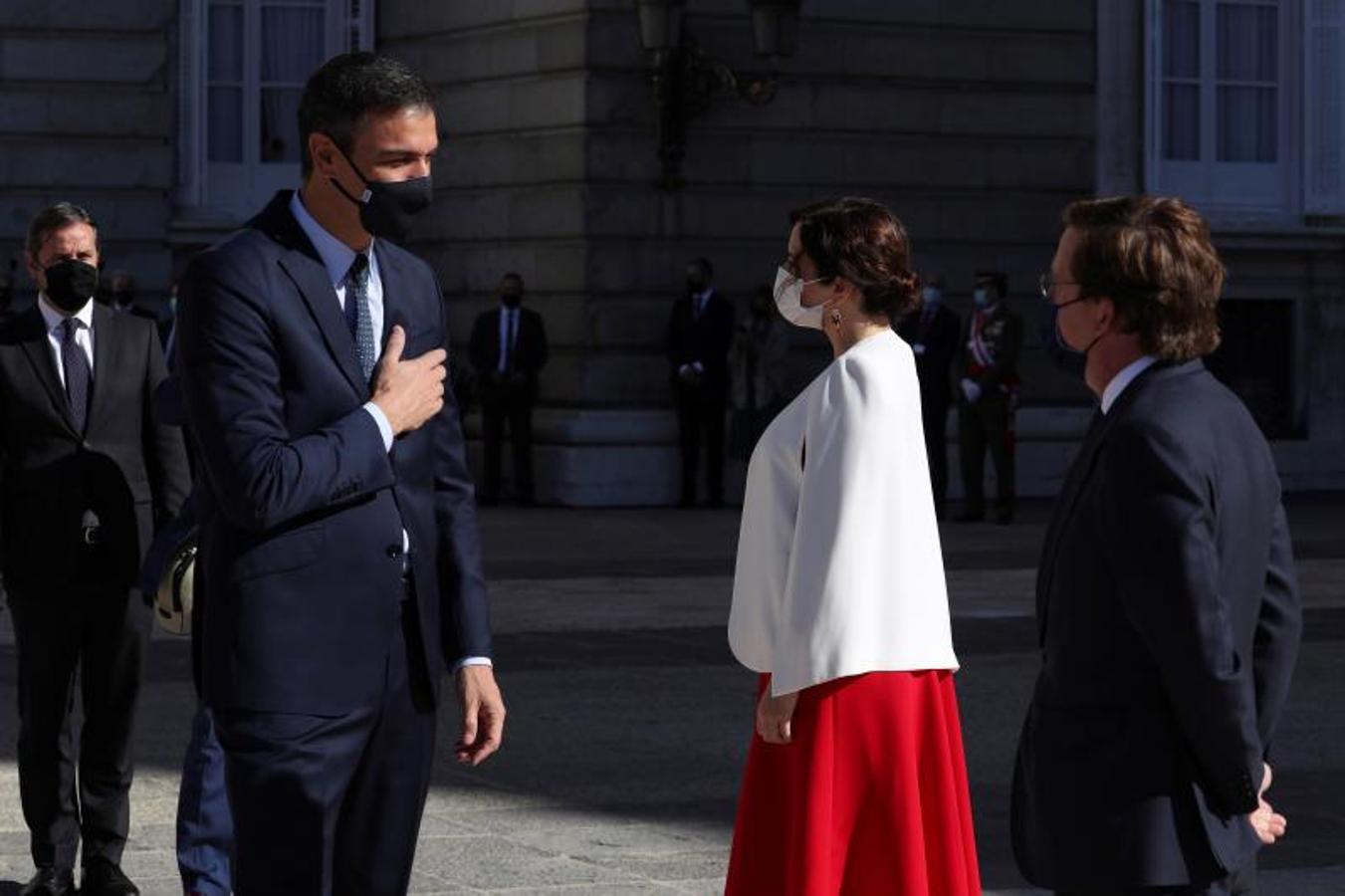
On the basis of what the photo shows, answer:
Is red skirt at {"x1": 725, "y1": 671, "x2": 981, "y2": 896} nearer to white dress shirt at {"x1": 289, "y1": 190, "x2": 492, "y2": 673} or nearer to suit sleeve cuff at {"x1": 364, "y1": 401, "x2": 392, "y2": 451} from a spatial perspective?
white dress shirt at {"x1": 289, "y1": 190, "x2": 492, "y2": 673}

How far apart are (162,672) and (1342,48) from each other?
586 inches

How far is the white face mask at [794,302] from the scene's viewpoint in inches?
234

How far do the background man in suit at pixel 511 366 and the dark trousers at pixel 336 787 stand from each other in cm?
1683

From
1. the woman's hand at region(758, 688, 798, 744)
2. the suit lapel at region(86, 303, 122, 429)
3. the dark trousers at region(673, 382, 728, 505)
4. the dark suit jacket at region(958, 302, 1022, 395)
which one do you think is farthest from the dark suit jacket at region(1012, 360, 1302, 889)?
the dark trousers at region(673, 382, 728, 505)

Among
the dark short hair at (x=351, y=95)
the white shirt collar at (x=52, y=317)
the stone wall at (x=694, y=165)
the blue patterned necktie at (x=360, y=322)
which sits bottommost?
the blue patterned necktie at (x=360, y=322)

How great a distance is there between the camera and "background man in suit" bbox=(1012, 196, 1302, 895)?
4.57 metres

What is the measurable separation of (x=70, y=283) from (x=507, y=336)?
1402 cm

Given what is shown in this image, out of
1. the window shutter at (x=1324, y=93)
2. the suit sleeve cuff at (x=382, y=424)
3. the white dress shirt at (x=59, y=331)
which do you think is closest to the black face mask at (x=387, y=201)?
the suit sleeve cuff at (x=382, y=424)

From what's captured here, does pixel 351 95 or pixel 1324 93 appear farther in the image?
pixel 1324 93

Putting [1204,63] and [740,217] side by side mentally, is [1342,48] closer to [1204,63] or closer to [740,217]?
[1204,63]

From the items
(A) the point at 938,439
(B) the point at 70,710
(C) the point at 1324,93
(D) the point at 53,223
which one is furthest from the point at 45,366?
(C) the point at 1324,93

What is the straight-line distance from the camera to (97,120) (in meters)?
Result: 25.0

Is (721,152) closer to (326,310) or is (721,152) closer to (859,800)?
(859,800)

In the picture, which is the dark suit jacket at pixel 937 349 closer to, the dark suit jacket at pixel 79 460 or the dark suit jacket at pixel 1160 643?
the dark suit jacket at pixel 79 460
